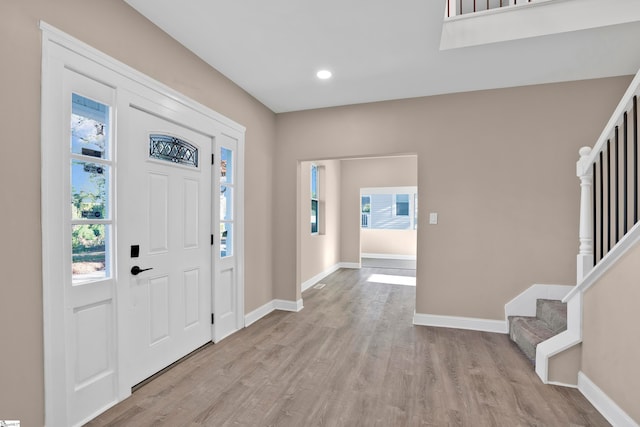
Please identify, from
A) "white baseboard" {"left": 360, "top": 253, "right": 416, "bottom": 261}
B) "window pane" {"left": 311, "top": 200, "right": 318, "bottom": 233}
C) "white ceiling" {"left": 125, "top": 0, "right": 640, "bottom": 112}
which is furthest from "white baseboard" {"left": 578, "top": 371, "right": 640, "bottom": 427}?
"white baseboard" {"left": 360, "top": 253, "right": 416, "bottom": 261}

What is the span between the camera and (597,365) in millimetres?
2139

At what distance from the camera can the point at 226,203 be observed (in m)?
3.39

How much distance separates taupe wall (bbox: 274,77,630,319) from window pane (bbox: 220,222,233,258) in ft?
6.04

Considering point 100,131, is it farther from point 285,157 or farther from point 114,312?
point 285,157

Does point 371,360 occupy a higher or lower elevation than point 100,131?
lower

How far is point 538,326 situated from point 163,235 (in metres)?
3.67

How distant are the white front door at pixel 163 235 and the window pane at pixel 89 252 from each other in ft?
0.36

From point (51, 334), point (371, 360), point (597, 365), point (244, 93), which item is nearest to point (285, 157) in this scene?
point (244, 93)

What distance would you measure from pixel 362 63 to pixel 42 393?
3.41 m

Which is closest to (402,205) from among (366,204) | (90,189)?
(366,204)

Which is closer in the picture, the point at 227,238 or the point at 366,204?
the point at 227,238

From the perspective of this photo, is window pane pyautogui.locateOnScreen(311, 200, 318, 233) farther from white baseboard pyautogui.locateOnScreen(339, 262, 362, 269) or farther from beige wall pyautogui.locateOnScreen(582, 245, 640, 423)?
beige wall pyautogui.locateOnScreen(582, 245, 640, 423)

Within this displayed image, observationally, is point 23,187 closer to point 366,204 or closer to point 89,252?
point 89,252

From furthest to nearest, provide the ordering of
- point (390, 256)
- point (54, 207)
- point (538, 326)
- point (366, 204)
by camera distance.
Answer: point (366, 204), point (390, 256), point (538, 326), point (54, 207)
